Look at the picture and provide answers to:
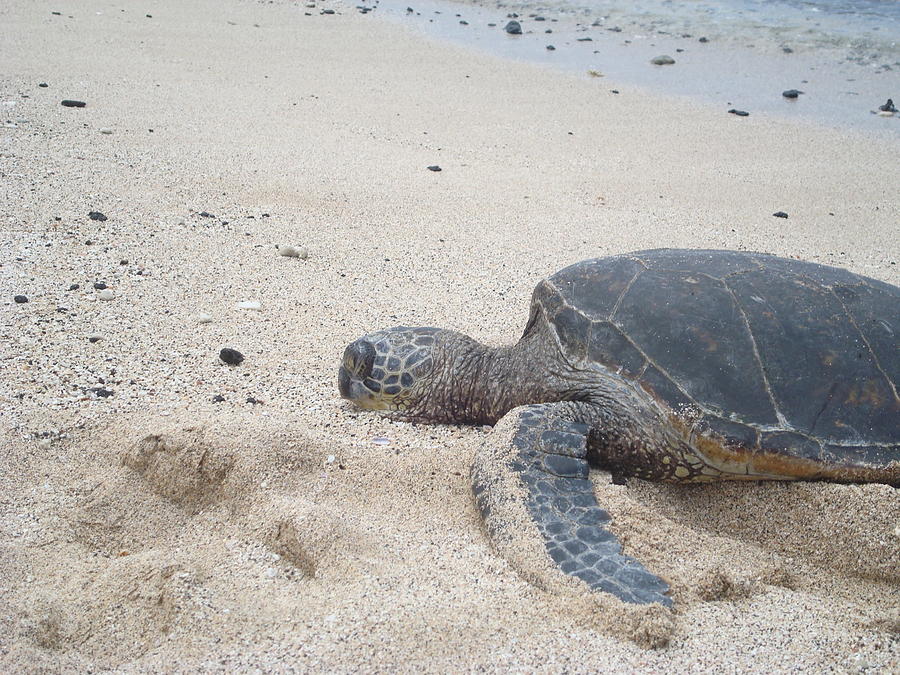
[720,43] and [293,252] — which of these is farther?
[720,43]

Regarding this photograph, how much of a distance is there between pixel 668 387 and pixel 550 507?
22.3 inches

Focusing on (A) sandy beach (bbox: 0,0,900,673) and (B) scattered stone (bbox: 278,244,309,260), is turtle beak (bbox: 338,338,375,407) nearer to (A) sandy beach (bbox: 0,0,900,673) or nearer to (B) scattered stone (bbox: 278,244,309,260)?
(A) sandy beach (bbox: 0,0,900,673)

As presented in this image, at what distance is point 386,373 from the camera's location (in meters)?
2.64

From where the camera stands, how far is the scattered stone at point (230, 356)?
2768 mm

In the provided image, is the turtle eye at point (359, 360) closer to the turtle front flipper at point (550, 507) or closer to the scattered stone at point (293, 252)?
the turtle front flipper at point (550, 507)

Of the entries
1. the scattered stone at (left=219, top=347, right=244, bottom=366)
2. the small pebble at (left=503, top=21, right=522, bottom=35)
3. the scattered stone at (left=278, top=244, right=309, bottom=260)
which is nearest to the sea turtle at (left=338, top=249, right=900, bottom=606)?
the scattered stone at (left=219, top=347, right=244, bottom=366)

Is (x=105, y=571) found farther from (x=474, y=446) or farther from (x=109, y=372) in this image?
(x=474, y=446)

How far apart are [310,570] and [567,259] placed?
262 centimetres

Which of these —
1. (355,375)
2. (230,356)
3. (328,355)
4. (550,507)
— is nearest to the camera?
(550,507)

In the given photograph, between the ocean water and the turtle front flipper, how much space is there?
18.4ft

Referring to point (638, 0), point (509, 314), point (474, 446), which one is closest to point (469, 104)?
point (509, 314)

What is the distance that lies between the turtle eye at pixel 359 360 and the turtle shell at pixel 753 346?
0.67 metres

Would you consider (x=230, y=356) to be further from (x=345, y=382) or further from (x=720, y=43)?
(x=720, y=43)

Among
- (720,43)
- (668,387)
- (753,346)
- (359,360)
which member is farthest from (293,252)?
(720,43)
